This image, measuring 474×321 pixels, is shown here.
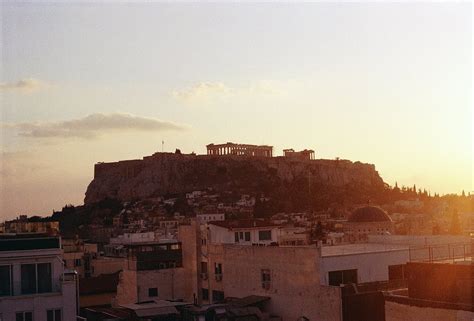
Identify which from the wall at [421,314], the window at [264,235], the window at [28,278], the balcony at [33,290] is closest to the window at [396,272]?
the wall at [421,314]

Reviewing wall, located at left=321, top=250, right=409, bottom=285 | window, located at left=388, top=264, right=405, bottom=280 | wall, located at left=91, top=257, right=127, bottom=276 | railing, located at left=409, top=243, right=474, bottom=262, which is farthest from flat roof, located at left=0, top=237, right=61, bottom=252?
wall, located at left=91, top=257, right=127, bottom=276

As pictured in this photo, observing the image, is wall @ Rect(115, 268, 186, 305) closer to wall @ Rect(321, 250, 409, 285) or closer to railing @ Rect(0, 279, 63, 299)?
wall @ Rect(321, 250, 409, 285)

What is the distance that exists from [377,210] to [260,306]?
24.1 metres

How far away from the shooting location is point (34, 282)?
1558 cm

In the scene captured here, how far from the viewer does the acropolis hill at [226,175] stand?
128375 mm

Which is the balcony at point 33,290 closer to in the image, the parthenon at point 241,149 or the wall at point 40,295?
the wall at point 40,295

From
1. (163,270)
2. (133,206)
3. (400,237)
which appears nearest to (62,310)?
(163,270)

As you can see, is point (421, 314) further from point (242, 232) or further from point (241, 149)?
point (241, 149)

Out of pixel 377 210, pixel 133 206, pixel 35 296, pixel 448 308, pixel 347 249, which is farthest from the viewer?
pixel 133 206

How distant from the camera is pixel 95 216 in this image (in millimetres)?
111062

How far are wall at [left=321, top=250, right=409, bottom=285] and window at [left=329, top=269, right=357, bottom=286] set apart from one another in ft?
0.45

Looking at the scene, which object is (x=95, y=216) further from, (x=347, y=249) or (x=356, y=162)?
(x=347, y=249)

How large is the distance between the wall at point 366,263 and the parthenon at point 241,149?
11034 cm

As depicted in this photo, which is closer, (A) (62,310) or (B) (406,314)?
(B) (406,314)
